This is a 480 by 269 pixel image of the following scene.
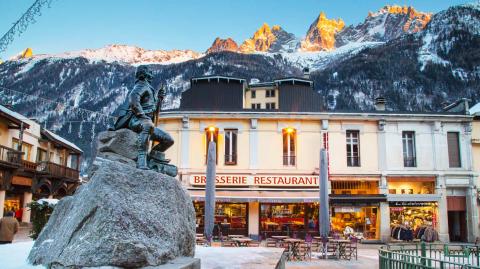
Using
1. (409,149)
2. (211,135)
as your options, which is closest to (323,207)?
(211,135)

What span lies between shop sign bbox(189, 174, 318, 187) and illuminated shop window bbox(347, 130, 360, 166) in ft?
8.75

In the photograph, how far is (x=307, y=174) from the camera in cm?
2389

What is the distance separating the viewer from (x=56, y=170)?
104 feet

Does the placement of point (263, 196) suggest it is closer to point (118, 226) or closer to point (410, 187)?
point (410, 187)

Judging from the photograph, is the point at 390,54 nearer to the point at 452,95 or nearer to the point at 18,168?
the point at 452,95

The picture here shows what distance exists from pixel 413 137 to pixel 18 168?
2408 centimetres

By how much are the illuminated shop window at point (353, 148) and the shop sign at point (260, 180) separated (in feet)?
8.75

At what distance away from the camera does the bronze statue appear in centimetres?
689

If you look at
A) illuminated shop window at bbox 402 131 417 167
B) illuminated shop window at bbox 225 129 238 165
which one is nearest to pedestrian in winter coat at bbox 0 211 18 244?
illuminated shop window at bbox 225 129 238 165

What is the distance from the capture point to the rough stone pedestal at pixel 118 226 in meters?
4.94

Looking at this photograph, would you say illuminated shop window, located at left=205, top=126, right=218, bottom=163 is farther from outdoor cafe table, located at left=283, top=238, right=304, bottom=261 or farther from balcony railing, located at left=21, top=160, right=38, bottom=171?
balcony railing, located at left=21, top=160, right=38, bottom=171

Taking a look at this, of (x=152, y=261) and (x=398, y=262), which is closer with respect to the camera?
(x=152, y=261)

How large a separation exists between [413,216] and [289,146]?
27.4 feet

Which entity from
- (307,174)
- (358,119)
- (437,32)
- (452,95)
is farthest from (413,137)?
(437,32)
